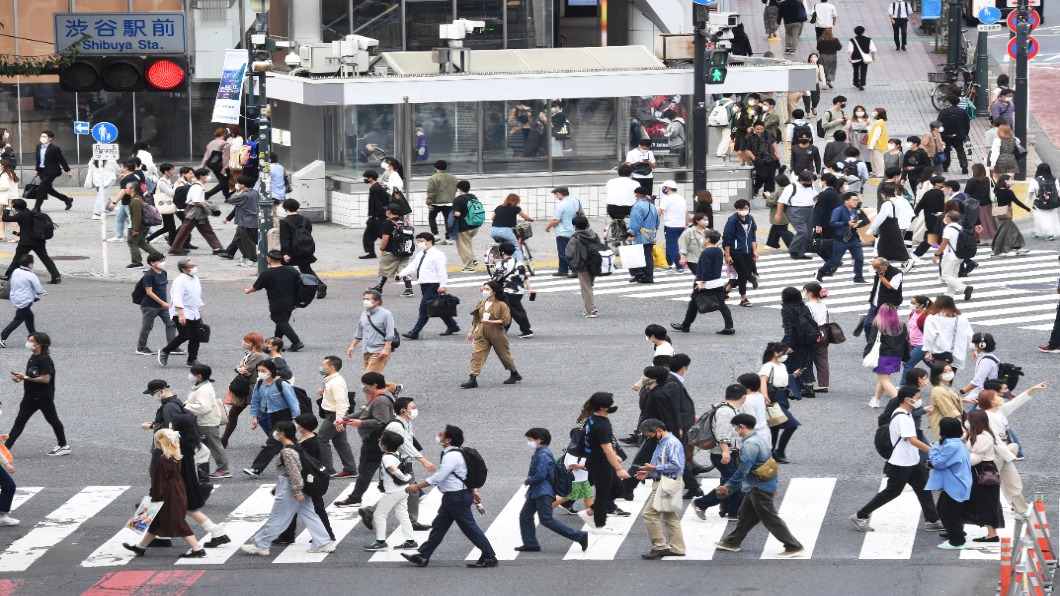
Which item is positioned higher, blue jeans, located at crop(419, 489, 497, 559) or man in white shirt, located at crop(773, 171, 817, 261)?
man in white shirt, located at crop(773, 171, 817, 261)

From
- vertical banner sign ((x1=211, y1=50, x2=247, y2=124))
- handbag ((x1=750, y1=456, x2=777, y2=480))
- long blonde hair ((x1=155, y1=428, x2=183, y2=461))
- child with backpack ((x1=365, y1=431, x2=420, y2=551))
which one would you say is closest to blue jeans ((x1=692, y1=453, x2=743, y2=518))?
handbag ((x1=750, y1=456, x2=777, y2=480))

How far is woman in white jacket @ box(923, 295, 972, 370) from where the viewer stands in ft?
63.2

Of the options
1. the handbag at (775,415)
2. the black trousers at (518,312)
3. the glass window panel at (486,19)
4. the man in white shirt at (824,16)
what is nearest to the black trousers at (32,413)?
the black trousers at (518,312)

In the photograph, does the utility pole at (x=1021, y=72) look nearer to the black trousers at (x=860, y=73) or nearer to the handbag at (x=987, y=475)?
the black trousers at (x=860, y=73)

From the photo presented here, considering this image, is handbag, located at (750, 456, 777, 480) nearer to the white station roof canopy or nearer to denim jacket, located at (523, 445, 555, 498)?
denim jacket, located at (523, 445, 555, 498)

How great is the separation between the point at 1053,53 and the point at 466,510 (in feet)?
129

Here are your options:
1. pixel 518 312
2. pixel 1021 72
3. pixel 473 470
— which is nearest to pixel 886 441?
pixel 473 470

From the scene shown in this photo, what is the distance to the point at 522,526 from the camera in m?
15.4

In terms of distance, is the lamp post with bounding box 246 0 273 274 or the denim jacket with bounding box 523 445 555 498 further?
the lamp post with bounding box 246 0 273 274

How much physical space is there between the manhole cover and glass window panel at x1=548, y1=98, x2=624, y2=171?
32.0 feet

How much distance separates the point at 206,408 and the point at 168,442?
6.74 feet

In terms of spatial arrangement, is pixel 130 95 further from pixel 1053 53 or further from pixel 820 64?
pixel 1053 53

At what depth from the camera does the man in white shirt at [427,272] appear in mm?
22844

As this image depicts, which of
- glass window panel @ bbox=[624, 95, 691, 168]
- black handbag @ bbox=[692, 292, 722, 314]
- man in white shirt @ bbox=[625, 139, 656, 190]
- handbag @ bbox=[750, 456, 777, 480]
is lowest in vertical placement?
handbag @ bbox=[750, 456, 777, 480]
